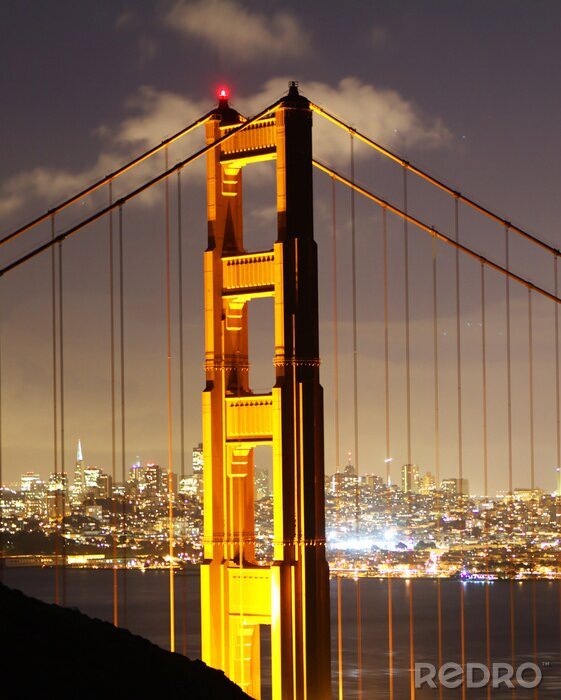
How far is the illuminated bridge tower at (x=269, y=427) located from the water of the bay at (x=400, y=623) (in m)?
14.0

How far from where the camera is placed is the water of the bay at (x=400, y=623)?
209 feet

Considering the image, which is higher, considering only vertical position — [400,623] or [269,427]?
[269,427]

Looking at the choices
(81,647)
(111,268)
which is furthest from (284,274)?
(81,647)

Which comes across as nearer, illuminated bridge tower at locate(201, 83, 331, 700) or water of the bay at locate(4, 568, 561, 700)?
illuminated bridge tower at locate(201, 83, 331, 700)

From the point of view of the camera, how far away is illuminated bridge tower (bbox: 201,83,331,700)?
83.0 ft

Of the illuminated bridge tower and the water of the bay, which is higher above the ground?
the illuminated bridge tower

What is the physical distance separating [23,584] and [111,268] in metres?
101

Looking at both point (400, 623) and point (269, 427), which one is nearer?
point (269, 427)

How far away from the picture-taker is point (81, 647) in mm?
18531

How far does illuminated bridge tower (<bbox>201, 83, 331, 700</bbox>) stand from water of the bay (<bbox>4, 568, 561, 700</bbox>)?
14.0m

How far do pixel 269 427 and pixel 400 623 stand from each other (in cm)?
6721

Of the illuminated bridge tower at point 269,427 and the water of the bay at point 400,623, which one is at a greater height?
the illuminated bridge tower at point 269,427

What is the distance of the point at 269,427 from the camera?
25.8 meters

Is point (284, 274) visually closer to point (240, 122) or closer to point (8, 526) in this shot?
point (240, 122)
